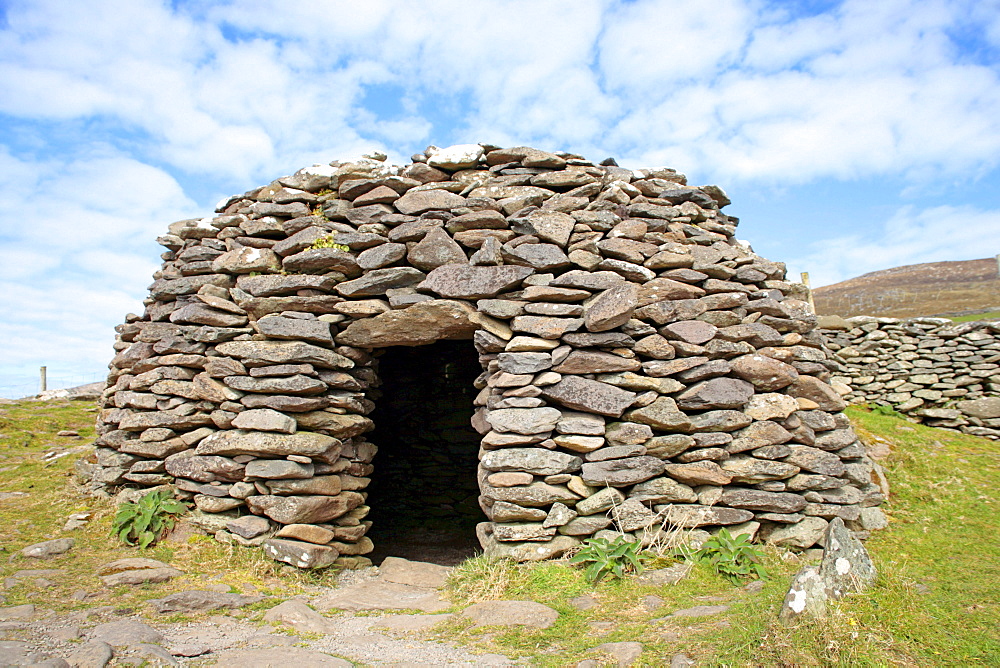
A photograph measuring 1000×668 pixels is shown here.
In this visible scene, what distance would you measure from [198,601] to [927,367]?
11.1m

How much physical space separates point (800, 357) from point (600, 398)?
2.06 m

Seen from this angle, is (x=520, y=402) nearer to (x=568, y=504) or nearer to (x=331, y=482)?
(x=568, y=504)

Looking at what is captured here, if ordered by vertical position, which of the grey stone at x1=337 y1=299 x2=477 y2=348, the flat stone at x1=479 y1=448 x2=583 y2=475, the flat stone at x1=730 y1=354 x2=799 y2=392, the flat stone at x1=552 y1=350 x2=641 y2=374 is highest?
the grey stone at x1=337 y1=299 x2=477 y2=348

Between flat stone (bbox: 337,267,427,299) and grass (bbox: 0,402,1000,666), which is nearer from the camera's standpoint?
grass (bbox: 0,402,1000,666)

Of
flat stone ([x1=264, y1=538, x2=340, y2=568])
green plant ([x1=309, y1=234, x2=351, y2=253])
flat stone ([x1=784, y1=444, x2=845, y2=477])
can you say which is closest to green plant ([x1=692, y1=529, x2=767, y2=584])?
flat stone ([x1=784, y1=444, x2=845, y2=477])

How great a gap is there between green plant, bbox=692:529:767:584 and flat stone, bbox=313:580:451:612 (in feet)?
6.69

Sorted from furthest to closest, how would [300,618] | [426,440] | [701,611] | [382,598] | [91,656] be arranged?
[426,440], [382,598], [300,618], [701,611], [91,656]

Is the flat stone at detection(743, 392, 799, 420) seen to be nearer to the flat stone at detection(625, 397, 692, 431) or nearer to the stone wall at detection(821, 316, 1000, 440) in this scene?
the flat stone at detection(625, 397, 692, 431)

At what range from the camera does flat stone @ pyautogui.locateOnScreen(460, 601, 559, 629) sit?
3.88 meters

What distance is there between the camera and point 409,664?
3.36 metres

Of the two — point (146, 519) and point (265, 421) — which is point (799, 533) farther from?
point (146, 519)

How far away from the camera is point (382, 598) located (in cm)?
479

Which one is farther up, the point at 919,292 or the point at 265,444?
the point at 919,292

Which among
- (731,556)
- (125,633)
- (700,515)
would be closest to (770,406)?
(700,515)
